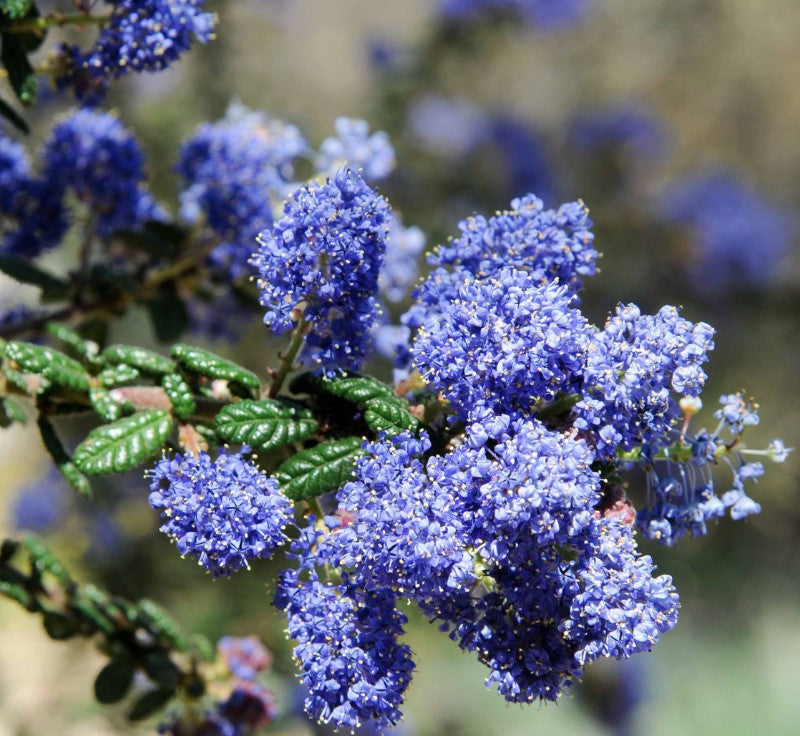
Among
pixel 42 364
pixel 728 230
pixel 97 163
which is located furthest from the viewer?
pixel 728 230

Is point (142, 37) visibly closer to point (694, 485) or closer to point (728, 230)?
point (694, 485)

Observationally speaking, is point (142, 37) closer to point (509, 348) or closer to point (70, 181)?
point (70, 181)

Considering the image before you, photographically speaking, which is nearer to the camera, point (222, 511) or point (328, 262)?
point (222, 511)

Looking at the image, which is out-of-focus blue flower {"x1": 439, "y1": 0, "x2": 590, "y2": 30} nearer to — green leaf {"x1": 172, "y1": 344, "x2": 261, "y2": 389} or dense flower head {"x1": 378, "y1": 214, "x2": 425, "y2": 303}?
dense flower head {"x1": 378, "y1": 214, "x2": 425, "y2": 303}

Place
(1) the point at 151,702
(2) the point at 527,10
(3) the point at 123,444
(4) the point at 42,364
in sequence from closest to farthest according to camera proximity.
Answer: (3) the point at 123,444, (4) the point at 42,364, (1) the point at 151,702, (2) the point at 527,10

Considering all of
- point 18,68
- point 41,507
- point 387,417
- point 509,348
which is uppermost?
point 18,68

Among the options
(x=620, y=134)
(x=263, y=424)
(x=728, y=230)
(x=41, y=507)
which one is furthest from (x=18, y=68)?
(x=728, y=230)

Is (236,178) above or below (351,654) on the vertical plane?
above

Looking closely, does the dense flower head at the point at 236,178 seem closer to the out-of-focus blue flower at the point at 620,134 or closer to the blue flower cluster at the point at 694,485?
the blue flower cluster at the point at 694,485
